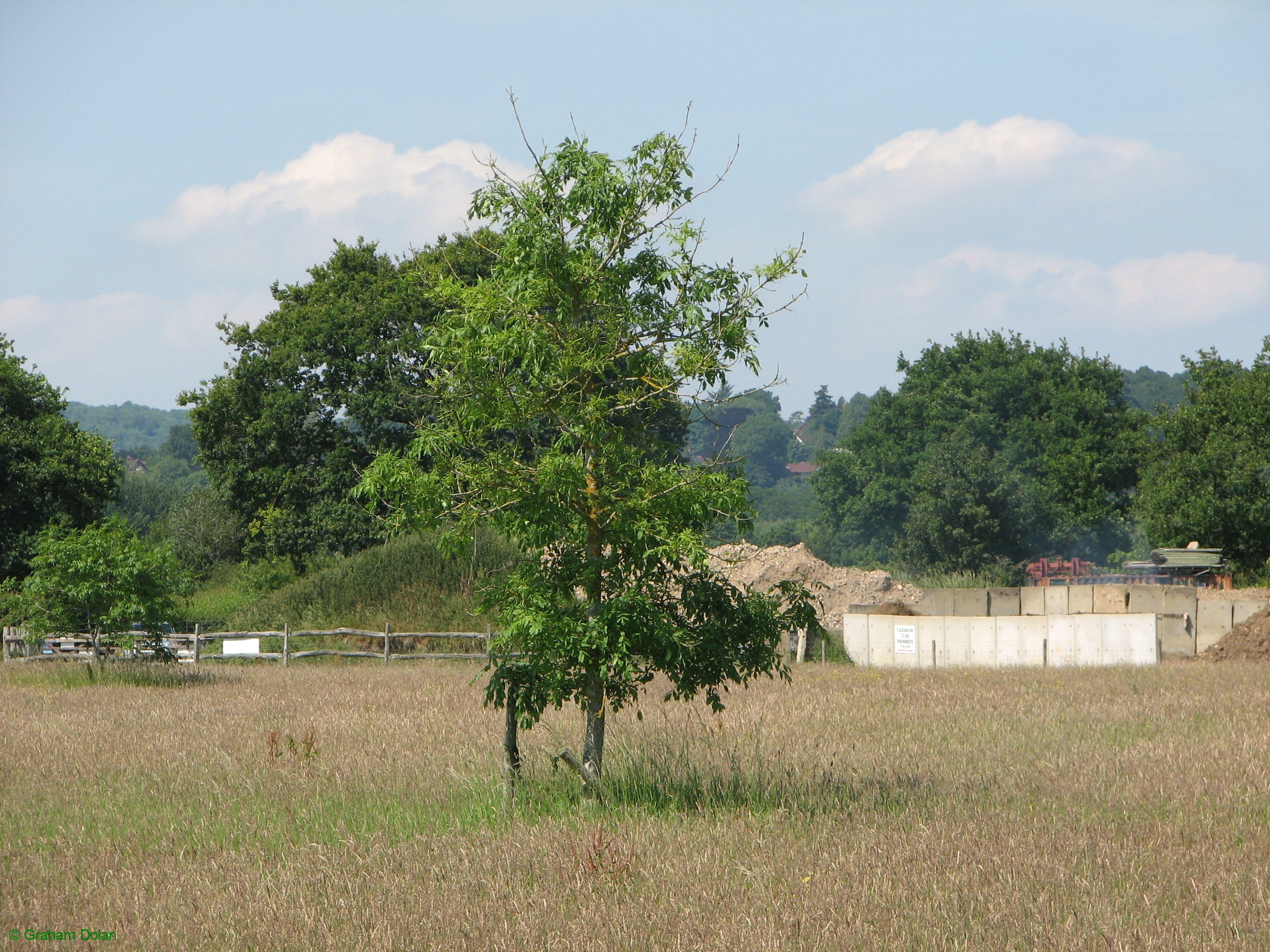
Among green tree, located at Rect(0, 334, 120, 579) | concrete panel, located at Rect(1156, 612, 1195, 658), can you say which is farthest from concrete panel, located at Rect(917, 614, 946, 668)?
green tree, located at Rect(0, 334, 120, 579)

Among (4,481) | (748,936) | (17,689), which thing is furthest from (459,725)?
(4,481)

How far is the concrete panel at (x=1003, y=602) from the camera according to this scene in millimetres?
30672

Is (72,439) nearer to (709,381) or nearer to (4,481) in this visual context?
(4,481)

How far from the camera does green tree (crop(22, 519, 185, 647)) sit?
68.5 ft

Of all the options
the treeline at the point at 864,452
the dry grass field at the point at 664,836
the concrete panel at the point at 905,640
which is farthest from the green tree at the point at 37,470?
the concrete panel at the point at 905,640

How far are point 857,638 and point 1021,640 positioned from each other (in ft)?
12.7

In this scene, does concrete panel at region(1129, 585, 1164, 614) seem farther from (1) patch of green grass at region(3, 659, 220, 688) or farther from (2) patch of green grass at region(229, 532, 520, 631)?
(1) patch of green grass at region(3, 659, 220, 688)

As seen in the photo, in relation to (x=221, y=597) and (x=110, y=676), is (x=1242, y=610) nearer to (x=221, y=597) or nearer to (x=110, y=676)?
(x=110, y=676)

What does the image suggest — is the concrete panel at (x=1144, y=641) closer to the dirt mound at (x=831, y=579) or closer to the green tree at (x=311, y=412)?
the dirt mound at (x=831, y=579)

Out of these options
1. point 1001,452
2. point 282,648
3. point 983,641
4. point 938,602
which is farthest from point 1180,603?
point 1001,452

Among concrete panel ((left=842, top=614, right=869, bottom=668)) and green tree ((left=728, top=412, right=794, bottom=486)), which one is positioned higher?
green tree ((left=728, top=412, right=794, bottom=486))

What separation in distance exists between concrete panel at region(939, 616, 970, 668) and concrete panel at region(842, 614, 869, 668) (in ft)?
5.93

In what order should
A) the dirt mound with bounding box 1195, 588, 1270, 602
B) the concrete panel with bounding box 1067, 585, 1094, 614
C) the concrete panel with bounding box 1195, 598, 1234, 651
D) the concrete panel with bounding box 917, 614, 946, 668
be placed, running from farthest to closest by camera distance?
1. the dirt mound with bounding box 1195, 588, 1270, 602
2. the concrete panel with bounding box 1067, 585, 1094, 614
3. the concrete panel with bounding box 1195, 598, 1234, 651
4. the concrete panel with bounding box 917, 614, 946, 668

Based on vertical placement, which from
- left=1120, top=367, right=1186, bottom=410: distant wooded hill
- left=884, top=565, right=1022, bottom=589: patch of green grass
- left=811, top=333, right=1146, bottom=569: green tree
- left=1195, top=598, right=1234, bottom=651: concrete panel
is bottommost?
left=1195, top=598, right=1234, bottom=651: concrete panel
